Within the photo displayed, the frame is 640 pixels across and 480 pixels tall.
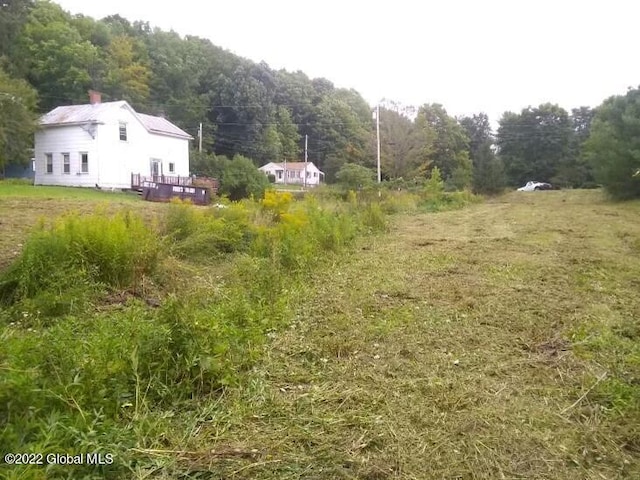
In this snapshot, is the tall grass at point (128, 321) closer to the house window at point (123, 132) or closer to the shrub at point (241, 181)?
the shrub at point (241, 181)

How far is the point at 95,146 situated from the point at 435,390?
906 inches

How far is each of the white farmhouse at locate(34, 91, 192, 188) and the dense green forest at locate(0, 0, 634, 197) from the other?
6477mm

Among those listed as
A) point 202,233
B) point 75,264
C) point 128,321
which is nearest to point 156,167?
point 202,233

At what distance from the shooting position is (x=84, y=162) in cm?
2261

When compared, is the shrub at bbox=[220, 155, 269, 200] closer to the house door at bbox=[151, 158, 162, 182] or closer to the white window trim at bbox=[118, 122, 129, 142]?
the house door at bbox=[151, 158, 162, 182]

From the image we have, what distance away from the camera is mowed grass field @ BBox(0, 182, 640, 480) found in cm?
224

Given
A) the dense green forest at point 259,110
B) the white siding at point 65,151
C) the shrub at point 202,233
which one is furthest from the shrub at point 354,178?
the shrub at point 202,233

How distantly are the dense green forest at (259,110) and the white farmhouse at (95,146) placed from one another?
648cm

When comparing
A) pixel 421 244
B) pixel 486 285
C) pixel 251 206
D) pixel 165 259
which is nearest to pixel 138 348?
pixel 165 259

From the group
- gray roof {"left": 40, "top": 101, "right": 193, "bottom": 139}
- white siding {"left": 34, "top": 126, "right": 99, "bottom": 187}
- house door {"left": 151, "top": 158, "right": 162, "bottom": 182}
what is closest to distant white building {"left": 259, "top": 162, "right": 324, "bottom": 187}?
house door {"left": 151, "top": 158, "right": 162, "bottom": 182}

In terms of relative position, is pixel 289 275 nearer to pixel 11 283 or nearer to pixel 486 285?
pixel 486 285

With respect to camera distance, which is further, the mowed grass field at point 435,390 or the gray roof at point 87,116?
the gray roof at point 87,116

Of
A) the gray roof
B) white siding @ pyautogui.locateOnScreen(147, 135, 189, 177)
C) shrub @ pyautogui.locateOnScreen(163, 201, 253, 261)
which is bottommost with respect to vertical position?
shrub @ pyautogui.locateOnScreen(163, 201, 253, 261)

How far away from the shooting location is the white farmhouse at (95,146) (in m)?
22.4
